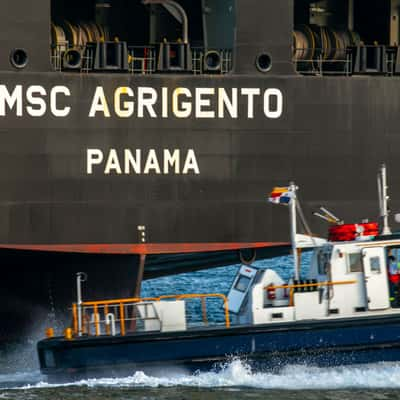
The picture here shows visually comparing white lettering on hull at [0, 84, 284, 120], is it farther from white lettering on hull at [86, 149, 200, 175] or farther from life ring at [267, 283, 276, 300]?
life ring at [267, 283, 276, 300]

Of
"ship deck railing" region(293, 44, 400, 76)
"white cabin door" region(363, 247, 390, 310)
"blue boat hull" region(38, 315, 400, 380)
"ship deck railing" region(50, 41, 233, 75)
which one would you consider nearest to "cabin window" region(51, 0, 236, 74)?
"ship deck railing" region(50, 41, 233, 75)

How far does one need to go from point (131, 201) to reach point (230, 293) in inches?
102

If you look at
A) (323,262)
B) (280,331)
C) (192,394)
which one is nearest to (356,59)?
(323,262)

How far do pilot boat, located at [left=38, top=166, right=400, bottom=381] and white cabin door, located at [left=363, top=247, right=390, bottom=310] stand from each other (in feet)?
0.05

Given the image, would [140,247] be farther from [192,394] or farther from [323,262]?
[192,394]

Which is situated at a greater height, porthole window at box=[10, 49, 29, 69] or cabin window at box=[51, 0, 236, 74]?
cabin window at box=[51, 0, 236, 74]

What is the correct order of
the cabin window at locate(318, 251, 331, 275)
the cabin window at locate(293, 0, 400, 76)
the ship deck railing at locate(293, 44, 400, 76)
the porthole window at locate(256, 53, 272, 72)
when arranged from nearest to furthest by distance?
the cabin window at locate(318, 251, 331, 275) → the porthole window at locate(256, 53, 272, 72) → the ship deck railing at locate(293, 44, 400, 76) → the cabin window at locate(293, 0, 400, 76)

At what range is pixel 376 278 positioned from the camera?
19422 mm

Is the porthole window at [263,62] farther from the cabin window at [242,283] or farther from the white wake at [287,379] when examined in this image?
the white wake at [287,379]

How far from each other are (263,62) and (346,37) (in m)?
2.93

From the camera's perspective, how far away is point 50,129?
2172 cm

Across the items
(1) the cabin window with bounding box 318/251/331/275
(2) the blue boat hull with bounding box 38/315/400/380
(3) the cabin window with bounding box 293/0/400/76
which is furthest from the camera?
(3) the cabin window with bounding box 293/0/400/76

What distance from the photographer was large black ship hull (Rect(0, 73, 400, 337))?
71.0ft

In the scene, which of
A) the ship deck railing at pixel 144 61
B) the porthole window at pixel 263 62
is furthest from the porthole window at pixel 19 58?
the porthole window at pixel 263 62
